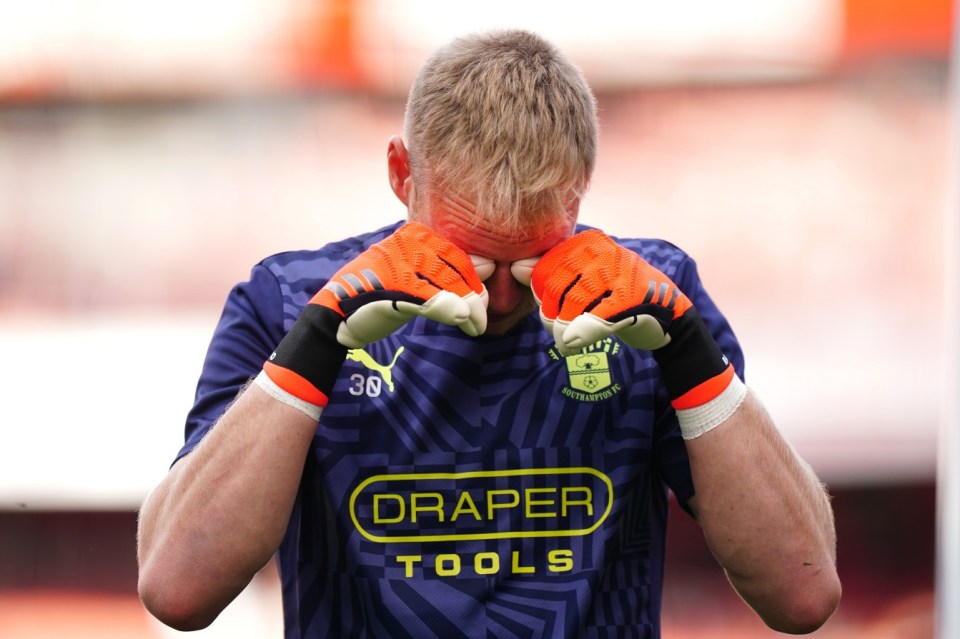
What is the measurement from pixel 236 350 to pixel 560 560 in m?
0.47

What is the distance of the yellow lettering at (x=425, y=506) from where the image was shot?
1269 mm

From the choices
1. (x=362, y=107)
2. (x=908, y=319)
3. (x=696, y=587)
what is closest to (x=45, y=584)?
(x=362, y=107)

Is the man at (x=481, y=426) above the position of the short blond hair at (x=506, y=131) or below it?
below

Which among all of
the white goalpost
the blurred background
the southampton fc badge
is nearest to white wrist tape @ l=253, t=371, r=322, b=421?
the southampton fc badge

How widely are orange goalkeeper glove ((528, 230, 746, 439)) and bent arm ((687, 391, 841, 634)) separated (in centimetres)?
4

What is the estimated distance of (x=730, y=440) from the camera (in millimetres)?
1202

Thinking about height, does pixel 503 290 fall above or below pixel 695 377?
above

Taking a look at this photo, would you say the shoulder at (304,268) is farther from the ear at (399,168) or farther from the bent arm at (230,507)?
the bent arm at (230,507)

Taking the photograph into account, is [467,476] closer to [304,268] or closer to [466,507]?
[466,507]

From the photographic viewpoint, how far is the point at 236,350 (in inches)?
51.4

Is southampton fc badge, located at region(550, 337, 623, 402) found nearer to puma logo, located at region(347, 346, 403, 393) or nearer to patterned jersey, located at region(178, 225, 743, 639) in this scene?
patterned jersey, located at region(178, 225, 743, 639)

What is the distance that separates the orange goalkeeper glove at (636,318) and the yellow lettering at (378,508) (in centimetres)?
29

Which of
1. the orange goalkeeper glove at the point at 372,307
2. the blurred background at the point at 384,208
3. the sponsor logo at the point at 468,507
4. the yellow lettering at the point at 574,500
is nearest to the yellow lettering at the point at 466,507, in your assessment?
the sponsor logo at the point at 468,507

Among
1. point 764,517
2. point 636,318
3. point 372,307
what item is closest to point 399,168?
point 372,307
